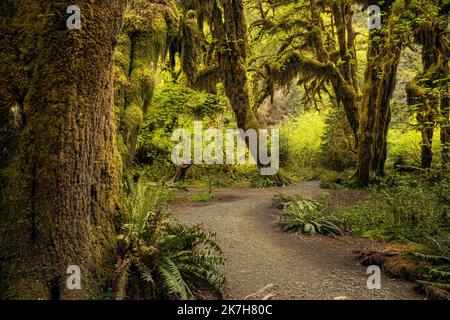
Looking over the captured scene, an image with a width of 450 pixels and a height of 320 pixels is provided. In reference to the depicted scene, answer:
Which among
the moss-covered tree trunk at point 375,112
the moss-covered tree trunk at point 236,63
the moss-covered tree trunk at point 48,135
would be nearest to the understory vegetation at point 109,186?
the moss-covered tree trunk at point 48,135

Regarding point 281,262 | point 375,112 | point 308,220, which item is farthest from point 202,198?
point 375,112

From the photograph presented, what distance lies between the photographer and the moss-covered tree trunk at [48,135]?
3.24 m

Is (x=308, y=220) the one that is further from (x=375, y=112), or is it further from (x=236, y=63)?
(x=236, y=63)

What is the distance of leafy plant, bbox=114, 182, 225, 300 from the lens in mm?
3686

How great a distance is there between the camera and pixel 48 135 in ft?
10.7

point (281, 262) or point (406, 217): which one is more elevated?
point (406, 217)

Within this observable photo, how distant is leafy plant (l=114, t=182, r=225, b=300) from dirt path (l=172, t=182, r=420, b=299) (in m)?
0.49

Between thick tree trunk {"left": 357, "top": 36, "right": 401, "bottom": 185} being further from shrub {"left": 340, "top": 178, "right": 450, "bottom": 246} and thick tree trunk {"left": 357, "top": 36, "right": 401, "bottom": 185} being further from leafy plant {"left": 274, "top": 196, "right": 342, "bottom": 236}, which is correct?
leafy plant {"left": 274, "top": 196, "right": 342, "bottom": 236}

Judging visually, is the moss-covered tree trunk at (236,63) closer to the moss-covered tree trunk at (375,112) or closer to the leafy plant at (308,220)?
the moss-covered tree trunk at (375,112)

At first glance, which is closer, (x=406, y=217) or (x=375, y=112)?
(x=406, y=217)

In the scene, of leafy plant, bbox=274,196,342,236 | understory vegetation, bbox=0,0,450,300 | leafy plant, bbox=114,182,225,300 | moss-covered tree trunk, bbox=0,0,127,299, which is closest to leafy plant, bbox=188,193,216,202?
understory vegetation, bbox=0,0,450,300

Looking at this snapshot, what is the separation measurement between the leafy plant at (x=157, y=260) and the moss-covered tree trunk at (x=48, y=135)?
43 cm

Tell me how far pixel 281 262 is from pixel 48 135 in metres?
3.82
